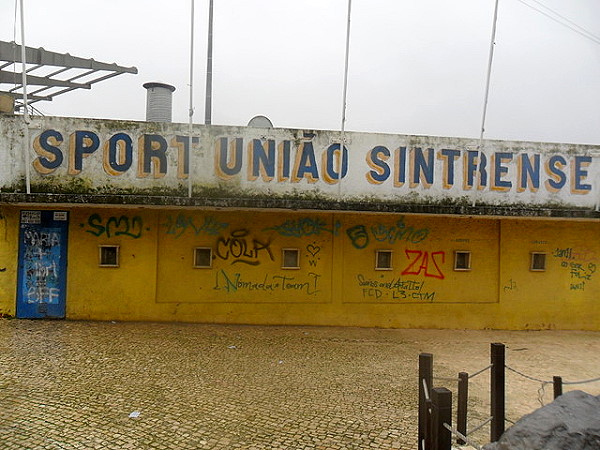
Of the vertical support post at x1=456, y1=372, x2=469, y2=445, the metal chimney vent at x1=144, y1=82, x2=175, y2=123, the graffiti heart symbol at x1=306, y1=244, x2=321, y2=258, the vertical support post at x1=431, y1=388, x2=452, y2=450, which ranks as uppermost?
the metal chimney vent at x1=144, y1=82, x2=175, y2=123

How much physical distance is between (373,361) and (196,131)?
18.5 feet

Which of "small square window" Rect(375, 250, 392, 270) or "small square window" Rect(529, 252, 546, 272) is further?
"small square window" Rect(529, 252, 546, 272)

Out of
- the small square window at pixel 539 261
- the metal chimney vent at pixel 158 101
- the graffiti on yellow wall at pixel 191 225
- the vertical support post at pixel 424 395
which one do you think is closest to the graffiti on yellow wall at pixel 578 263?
the small square window at pixel 539 261

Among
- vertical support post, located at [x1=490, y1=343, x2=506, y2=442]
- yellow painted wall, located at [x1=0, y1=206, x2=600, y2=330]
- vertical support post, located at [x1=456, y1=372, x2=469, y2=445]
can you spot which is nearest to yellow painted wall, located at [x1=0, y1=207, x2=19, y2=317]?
yellow painted wall, located at [x1=0, y1=206, x2=600, y2=330]

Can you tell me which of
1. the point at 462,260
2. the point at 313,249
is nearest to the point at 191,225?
the point at 313,249

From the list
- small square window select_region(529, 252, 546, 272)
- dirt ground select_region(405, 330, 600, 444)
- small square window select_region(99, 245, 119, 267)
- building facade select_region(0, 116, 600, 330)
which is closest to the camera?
dirt ground select_region(405, 330, 600, 444)

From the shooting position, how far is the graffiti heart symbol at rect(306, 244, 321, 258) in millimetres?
10219

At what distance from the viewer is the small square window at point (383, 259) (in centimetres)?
1035

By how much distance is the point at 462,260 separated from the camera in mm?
10648

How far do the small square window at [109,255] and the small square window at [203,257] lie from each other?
1615 millimetres

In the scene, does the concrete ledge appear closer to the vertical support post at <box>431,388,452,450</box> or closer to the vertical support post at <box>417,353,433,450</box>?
the vertical support post at <box>417,353,433,450</box>

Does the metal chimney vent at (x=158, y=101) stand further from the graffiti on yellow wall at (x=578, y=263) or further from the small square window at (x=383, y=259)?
the graffiti on yellow wall at (x=578, y=263)

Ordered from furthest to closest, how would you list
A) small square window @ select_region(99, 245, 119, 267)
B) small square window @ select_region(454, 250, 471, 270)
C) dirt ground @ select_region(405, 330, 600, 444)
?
small square window @ select_region(454, 250, 471, 270) → small square window @ select_region(99, 245, 119, 267) → dirt ground @ select_region(405, 330, 600, 444)

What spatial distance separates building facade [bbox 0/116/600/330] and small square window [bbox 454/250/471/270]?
0.15 feet
